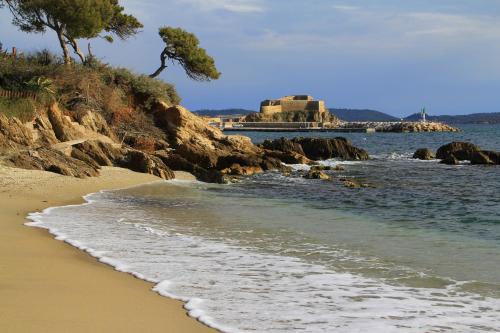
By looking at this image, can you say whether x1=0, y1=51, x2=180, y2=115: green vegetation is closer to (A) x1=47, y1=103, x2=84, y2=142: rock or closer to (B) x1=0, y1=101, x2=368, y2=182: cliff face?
(A) x1=47, y1=103, x2=84, y2=142: rock

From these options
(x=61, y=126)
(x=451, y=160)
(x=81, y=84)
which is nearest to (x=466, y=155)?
(x=451, y=160)

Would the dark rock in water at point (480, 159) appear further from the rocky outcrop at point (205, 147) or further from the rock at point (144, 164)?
the rock at point (144, 164)

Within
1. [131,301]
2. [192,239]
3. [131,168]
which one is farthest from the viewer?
[131,168]

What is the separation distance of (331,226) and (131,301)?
7.19m

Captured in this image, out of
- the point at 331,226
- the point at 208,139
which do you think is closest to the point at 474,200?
the point at 331,226

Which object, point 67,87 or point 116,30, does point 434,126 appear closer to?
point 116,30

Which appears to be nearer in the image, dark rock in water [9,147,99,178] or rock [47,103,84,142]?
dark rock in water [9,147,99,178]

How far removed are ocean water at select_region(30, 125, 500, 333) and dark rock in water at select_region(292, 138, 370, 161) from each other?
79.7 ft

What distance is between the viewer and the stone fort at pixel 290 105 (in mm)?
177212

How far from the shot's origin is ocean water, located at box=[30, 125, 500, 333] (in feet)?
19.7

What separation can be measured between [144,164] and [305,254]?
14973 millimetres

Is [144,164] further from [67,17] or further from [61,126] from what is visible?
[67,17]

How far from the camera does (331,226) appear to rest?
12.7m

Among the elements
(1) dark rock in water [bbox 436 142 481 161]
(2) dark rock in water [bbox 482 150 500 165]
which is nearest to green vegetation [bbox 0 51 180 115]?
(1) dark rock in water [bbox 436 142 481 161]
